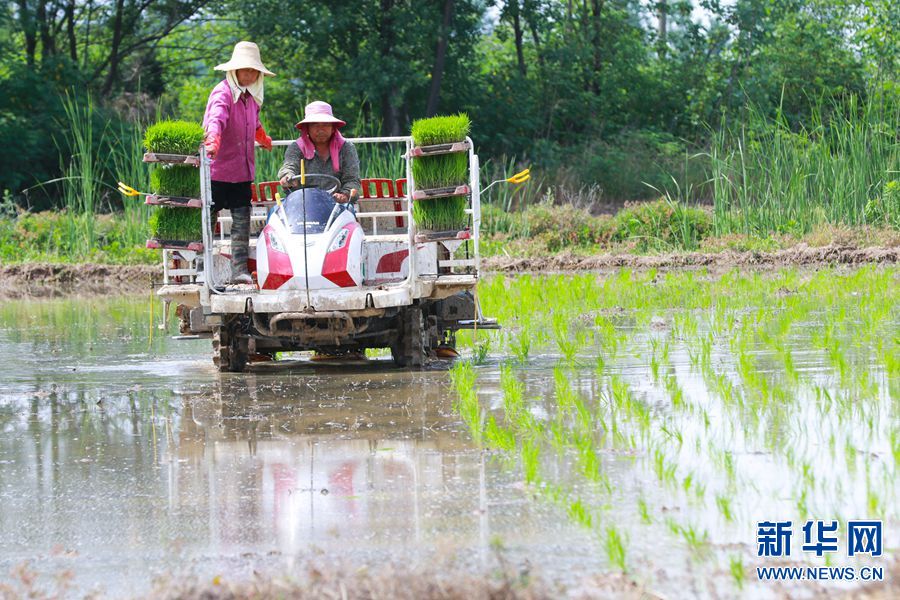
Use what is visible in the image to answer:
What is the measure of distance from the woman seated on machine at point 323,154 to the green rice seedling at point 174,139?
0.82 m

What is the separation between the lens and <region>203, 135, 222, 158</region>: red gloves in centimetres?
984

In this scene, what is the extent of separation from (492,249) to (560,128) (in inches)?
603

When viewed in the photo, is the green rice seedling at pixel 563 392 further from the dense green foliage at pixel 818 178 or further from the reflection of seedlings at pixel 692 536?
the dense green foliage at pixel 818 178

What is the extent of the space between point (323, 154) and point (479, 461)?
4740mm

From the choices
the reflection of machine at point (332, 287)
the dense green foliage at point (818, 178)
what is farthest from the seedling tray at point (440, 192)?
the dense green foliage at point (818, 178)

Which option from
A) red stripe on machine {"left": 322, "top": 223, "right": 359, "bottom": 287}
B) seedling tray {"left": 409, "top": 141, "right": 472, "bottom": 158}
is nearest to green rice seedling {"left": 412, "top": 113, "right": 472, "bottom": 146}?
seedling tray {"left": 409, "top": 141, "right": 472, "bottom": 158}

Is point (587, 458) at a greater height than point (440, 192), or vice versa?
point (440, 192)

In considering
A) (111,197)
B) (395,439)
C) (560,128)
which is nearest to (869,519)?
A: (395,439)

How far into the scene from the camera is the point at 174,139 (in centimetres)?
969

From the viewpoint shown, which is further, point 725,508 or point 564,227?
point 564,227

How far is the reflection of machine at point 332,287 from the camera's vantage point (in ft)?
31.1

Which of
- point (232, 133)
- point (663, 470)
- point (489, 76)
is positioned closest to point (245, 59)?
point (232, 133)

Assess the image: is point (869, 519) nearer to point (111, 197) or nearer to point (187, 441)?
point (187, 441)

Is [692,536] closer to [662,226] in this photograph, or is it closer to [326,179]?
[326,179]
